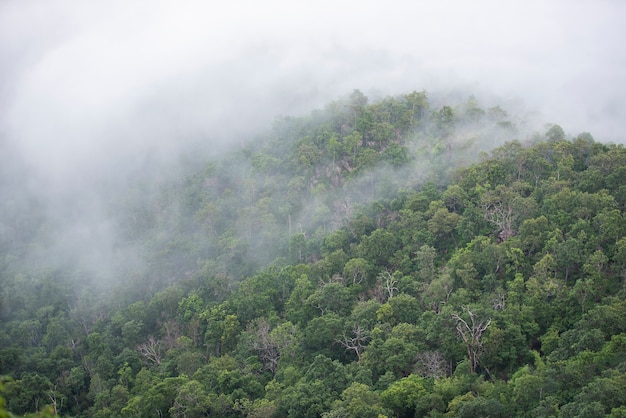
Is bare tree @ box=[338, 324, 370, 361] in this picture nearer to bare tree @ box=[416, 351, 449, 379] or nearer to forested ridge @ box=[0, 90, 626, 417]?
forested ridge @ box=[0, 90, 626, 417]

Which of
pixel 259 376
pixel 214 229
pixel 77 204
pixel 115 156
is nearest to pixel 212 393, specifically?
pixel 259 376

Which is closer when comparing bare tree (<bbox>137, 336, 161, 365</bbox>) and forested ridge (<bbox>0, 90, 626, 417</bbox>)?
forested ridge (<bbox>0, 90, 626, 417</bbox>)

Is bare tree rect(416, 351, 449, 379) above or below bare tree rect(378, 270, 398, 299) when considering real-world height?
below

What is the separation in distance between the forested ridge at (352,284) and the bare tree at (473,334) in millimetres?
135

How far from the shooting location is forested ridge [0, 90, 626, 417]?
39656 mm

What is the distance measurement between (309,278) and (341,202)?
39.7ft

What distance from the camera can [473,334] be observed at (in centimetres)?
4112

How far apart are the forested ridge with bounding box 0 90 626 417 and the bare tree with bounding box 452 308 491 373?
135mm

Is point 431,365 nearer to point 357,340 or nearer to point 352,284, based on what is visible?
point 357,340

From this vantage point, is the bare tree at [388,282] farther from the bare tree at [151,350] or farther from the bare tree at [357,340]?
the bare tree at [151,350]

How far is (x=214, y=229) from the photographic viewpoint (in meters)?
70.3

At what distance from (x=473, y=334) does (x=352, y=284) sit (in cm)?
1368

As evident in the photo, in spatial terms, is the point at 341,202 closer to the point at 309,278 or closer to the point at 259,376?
the point at 309,278

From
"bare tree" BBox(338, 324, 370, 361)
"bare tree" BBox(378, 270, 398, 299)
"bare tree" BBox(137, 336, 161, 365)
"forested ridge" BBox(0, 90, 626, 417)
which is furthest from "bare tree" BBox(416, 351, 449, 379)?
"bare tree" BBox(137, 336, 161, 365)
